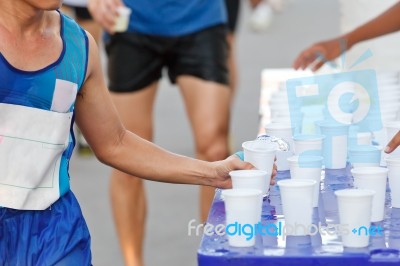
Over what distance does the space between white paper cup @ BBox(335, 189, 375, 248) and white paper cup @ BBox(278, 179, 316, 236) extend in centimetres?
10

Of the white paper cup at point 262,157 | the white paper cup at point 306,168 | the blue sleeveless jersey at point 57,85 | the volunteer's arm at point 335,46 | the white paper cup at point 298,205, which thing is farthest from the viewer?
the volunteer's arm at point 335,46

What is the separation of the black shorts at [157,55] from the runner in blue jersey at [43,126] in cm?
197

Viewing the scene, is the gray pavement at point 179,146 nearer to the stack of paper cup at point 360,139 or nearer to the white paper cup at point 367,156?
the stack of paper cup at point 360,139

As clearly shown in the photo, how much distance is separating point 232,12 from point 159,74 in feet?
6.19

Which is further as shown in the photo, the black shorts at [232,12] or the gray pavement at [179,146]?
the black shorts at [232,12]

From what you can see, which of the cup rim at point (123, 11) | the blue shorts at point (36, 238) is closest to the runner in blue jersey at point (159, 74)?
the cup rim at point (123, 11)

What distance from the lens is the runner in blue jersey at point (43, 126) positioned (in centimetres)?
277

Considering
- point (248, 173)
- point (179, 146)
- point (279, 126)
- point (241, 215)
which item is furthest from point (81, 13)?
point (241, 215)

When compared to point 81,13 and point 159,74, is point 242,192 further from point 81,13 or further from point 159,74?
point 81,13

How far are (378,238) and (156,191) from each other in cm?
459

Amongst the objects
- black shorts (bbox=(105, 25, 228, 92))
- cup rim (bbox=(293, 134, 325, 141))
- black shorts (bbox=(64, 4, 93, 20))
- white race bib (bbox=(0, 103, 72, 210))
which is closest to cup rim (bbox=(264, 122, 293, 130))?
cup rim (bbox=(293, 134, 325, 141))

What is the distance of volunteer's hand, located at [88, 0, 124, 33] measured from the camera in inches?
187

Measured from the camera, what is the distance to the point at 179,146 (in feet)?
26.7

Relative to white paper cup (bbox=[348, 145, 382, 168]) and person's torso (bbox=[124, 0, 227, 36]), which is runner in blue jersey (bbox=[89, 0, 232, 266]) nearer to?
person's torso (bbox=[124, 0, 227, 36])
